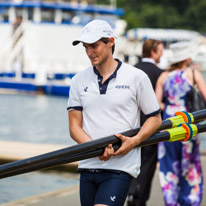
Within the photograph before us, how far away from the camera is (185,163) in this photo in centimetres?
654

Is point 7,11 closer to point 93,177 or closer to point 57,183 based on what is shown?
point 57,183

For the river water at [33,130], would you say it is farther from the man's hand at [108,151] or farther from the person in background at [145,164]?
the man's hand at [108,151]

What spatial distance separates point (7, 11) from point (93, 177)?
1900 inches

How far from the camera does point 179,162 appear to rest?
6605 millimetres

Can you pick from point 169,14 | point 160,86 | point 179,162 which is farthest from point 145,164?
point 169,14

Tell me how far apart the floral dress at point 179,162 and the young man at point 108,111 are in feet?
7.31

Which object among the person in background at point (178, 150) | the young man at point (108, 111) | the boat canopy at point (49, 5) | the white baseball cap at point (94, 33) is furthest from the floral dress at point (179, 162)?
the boat canopy at point (49, 5)

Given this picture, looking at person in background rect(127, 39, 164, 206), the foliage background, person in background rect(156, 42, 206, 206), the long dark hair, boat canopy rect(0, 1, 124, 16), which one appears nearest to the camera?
person in background rect(156, 42, 206, 206)

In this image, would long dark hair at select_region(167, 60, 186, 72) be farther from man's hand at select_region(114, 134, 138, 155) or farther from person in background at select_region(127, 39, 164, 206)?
man's hand at select_region(114, 134, 138, 155)

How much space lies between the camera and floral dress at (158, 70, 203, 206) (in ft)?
21.0

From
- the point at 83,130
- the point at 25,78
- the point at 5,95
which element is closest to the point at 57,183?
the point at 83,130

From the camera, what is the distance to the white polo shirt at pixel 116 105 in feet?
13.6

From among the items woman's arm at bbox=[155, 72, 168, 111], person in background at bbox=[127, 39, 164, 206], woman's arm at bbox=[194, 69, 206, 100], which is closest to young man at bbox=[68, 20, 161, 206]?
woman's arm at bbox=[194, 69, 206, 100]

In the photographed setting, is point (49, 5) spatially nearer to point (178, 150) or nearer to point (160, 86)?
point (160, 86)
